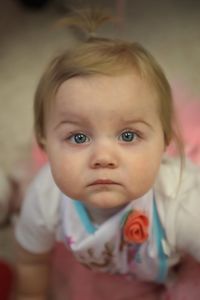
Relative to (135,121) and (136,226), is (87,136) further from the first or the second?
(136,226)

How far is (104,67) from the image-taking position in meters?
0.70

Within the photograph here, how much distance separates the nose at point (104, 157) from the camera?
2.26ft

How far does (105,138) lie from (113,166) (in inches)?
1.4

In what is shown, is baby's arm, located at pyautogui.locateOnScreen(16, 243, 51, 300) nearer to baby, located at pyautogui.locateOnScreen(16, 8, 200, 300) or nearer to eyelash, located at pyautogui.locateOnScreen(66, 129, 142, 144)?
baby, located at pyautogui.locateOnScreen(16, 8, 200, 300)

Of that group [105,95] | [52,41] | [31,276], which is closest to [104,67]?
[105,95]

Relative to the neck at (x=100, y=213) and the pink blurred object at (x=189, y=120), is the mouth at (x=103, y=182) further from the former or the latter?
the pink blurred object at (x=189, y=120)

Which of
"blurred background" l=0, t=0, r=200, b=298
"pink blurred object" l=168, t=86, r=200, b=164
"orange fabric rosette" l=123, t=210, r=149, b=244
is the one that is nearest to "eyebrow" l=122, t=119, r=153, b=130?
"orange fabric rosette" l=123, t=210, r=149, b=244

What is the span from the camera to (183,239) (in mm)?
843

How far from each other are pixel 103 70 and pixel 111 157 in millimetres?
102

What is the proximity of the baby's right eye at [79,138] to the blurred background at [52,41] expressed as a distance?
52 cm

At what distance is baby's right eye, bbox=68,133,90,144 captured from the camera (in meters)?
0.72

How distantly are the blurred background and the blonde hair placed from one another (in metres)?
0.49

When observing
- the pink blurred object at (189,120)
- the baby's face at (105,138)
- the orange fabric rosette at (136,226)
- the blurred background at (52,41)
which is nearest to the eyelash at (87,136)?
the baby's face at (105,138)

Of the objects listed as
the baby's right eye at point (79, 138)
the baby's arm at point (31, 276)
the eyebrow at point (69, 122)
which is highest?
the eyebrow at point (69, 122)
